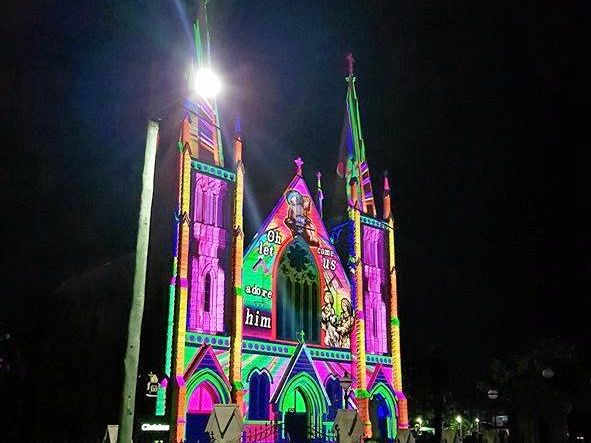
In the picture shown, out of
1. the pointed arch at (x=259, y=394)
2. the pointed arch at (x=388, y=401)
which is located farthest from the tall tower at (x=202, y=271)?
the pointed arch at (x=388, y=401)

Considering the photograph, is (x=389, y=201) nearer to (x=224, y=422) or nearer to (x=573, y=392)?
(x=573, y=392)

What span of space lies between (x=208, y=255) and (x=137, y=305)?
23565 mm

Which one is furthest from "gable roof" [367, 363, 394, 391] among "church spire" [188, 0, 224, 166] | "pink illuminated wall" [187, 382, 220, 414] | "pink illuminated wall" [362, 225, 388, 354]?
"church spire" [188, 0, 224, 166]

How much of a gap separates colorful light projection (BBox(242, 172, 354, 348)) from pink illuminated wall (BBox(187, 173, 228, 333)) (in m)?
1.80

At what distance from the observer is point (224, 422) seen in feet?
48.6

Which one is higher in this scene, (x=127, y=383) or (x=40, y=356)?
(x=40, y=356)

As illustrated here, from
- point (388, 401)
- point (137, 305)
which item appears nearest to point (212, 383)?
point (388, 401)

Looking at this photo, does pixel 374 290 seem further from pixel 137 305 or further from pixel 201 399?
pixel 137 305

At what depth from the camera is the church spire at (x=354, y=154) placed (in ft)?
143

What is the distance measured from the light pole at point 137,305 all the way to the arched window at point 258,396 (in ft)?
80.5

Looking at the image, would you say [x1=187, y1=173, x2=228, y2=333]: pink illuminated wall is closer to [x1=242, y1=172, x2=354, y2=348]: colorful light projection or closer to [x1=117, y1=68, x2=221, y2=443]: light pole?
[x1=242, y1=172, x2=354, y2=348]: colorful light projection

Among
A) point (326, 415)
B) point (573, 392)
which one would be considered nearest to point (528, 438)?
point (573, 392)

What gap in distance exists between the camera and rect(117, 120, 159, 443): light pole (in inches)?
355

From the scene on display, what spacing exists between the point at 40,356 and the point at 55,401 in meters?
2.44
